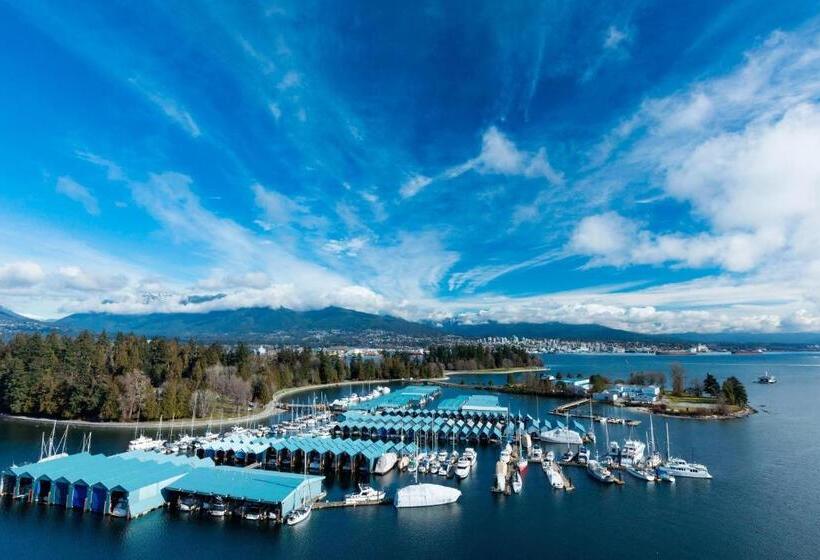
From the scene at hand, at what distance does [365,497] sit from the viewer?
23.7 metres

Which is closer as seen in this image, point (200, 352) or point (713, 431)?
point (713, 431)

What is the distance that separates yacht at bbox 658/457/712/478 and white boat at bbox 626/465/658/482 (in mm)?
730

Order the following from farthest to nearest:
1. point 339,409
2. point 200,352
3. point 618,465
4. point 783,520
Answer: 1. point 200,352
2. point 339,409
3. point 618,465
4. point 783,520

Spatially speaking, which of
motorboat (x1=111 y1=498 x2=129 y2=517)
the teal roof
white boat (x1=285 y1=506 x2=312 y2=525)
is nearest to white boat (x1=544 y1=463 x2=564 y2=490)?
the teal roof

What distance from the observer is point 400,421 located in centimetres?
3988

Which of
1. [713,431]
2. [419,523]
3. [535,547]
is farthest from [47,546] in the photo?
[713,431]

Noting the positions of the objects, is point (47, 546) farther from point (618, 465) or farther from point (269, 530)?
point (618, 465)

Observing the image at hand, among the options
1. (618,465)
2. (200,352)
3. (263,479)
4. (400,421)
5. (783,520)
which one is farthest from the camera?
(200,352)

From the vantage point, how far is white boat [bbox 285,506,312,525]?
21000 mm

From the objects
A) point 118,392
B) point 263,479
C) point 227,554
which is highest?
point 118,392

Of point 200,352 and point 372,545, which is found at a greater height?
point 200,352

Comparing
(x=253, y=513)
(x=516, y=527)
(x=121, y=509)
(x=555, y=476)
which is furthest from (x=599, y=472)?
(x=121, y=509)

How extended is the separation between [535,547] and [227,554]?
1193 centimetres

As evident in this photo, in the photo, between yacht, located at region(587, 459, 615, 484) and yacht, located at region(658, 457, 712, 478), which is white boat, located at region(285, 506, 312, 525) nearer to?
yacht, located at region(587, 459, 615, 484)
